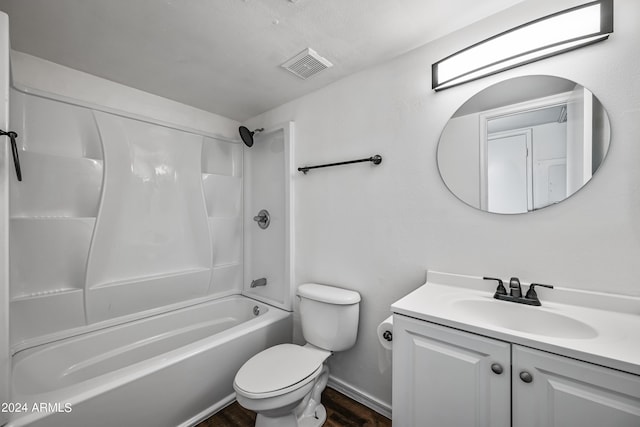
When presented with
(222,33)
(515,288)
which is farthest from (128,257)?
(515,288)

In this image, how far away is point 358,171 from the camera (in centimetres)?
175

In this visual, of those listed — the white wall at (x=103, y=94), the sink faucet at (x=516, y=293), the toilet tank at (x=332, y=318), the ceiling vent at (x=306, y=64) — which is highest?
the ceiling vent at (x=306, y=64)

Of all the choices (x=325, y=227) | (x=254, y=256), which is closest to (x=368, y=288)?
(x=325, y=227)

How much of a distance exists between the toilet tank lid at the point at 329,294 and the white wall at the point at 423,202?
80mm

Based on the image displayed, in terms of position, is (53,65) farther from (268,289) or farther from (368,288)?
(368,288)

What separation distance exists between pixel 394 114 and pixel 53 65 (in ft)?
7.21

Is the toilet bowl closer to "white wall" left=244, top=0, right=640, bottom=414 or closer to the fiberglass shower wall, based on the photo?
"white wall" left=244, top=0, right=640, bottom=414

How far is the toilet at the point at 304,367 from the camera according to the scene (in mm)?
1269

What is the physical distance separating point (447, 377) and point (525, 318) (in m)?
0.45

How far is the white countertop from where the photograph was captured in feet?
2.42

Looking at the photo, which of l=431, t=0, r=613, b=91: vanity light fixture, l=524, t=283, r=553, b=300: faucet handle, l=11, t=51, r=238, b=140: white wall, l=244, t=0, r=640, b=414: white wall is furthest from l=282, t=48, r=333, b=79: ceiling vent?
l=524, t=283, r=553, b=300: faucet handle

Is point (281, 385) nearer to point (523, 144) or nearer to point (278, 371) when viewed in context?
point (278, 371)

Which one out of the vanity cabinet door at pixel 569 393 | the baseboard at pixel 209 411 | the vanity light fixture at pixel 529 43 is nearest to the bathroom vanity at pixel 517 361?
the vanity cabinet door at pixel 569 393

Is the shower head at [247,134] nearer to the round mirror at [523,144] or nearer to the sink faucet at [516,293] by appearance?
the round mirror at [523,144]
